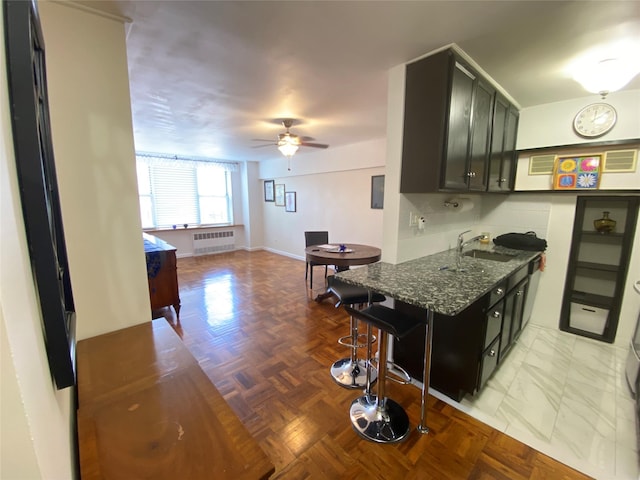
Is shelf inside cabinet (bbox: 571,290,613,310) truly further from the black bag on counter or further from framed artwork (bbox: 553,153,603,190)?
framed artwork (bbox: 553,153,603,190)

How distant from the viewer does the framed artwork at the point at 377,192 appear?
435cm

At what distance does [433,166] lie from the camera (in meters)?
1.74

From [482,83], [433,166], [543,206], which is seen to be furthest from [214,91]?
[543,206]

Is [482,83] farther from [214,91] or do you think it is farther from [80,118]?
[80,118]

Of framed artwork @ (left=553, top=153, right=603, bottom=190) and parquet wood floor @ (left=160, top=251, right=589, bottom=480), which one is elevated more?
framed artwork @ (left=553, top=153, right=603, bottom=190)

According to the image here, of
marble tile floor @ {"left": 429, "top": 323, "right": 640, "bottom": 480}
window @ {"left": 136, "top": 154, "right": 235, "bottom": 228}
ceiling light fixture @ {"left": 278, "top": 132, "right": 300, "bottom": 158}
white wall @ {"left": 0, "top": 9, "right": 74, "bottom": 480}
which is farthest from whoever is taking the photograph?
window @ {"left": 136, "top": 154, "right": 235, "bottom": 228}

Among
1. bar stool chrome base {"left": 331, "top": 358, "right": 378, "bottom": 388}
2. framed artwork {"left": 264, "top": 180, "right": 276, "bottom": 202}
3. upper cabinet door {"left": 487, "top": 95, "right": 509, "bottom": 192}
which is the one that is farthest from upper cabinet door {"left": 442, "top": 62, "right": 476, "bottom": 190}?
framed artwork {"left": 264, "top": 180, "right": 276, "bottom": 202}

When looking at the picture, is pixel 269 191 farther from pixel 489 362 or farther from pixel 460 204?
pixel 489 362

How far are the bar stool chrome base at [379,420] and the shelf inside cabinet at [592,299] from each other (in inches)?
90.1

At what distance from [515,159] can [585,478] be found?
2.64 m

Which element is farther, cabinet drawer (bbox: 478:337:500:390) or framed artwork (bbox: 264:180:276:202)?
framed artwork (bbox: 264:180:276:202)

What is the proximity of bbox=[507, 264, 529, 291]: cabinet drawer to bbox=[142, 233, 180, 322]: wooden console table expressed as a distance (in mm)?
3216

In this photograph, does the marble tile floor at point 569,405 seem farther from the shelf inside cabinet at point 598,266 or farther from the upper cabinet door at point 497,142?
the upper cabinet door at point 497,142

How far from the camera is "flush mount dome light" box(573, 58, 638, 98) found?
5.61 ft
